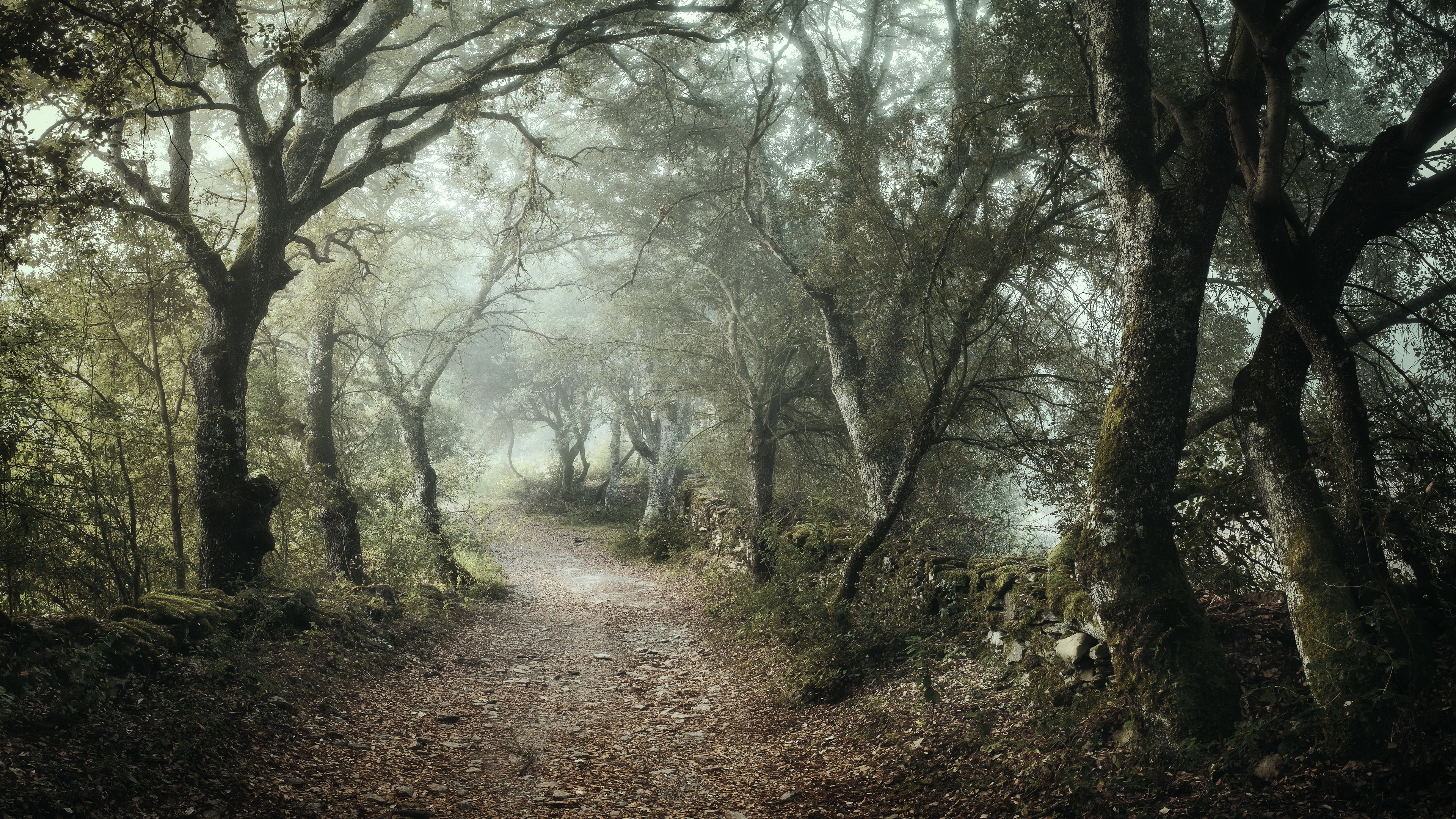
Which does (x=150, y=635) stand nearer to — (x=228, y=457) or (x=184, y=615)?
(x=184, y=615)

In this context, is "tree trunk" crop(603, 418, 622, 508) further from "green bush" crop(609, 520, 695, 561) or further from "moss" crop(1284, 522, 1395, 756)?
"moss" crop(1284, 522, 1395, 756)

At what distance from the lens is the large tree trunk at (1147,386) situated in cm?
446

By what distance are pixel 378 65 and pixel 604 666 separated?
39.2 ft

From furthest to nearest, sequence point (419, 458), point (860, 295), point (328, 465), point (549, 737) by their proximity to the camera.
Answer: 1. point (419, 458)
2. point (328, 465)
3. point (860, 295)
4. point (549, 737)

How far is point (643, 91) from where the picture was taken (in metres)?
13.2

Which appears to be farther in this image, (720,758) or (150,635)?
(720,758)

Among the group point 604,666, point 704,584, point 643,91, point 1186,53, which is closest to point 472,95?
point 643,91

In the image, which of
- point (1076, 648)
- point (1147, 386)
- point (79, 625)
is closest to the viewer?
point (1147, 386)

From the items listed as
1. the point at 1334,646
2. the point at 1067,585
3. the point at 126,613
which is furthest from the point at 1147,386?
the point at 126,613

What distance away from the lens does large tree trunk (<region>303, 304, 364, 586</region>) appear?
1070cm

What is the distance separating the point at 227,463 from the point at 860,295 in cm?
766

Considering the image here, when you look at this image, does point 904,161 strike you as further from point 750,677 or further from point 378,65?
point 378,65

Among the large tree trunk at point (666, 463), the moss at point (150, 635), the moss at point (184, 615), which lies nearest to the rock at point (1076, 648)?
the moss at point (150, 635)

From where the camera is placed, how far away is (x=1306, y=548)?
13.6ft
